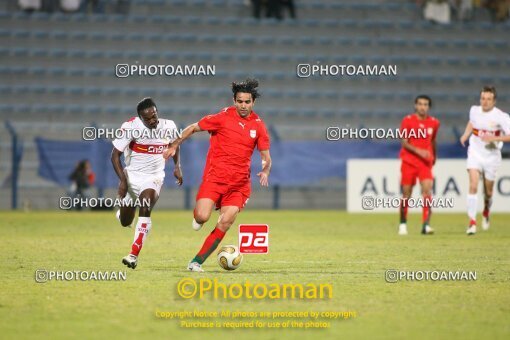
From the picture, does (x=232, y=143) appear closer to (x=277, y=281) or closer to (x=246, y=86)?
(x=246, y=86)

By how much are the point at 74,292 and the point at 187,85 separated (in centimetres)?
2077

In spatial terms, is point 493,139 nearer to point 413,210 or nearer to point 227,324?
point 413,210

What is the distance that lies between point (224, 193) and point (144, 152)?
4.98 feet

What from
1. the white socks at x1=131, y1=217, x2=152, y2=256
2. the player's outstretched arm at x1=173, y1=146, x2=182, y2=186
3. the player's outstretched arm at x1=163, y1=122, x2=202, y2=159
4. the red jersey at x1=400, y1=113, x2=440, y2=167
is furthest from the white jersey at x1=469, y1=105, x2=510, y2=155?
the white socks at x1=131, y1=217, x2=152, y2=256

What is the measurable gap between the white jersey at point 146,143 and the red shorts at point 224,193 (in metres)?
1.14

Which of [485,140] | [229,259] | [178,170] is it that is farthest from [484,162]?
[229,259]

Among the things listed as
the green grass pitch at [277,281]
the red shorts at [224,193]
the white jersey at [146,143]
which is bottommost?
the green grass pitch at [277,281]

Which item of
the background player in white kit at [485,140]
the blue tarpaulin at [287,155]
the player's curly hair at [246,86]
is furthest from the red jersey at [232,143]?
the blue tarpaulin at [287,155]

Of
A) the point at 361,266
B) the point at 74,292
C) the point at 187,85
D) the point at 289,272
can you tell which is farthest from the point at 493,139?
the point at 187,85

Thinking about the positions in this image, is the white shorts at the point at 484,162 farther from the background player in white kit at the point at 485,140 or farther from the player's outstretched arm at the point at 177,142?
the player's outstretched arm at the point at 177,142

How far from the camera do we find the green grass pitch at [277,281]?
7.98 meters

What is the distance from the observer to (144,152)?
42.3ft

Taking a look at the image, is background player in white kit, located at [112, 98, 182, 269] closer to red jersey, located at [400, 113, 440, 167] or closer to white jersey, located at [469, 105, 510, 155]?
red jersey, located at [400, 113, 440, 167]

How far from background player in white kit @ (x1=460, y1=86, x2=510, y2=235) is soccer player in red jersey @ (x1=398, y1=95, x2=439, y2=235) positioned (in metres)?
0.64
